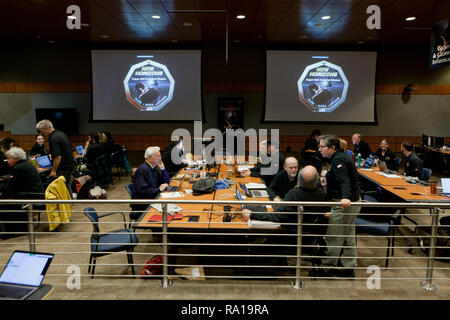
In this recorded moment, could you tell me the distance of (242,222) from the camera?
3484mm

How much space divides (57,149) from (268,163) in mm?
3711

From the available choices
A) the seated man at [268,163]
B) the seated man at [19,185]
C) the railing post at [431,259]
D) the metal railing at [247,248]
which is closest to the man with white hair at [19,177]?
the seated man at [19,185]

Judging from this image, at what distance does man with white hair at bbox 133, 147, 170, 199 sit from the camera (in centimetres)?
456

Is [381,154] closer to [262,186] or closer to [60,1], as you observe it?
[262,186]

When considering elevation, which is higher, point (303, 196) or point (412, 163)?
point (412, 163)

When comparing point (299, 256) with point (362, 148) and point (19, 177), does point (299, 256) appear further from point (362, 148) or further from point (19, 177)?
point (362, 148)

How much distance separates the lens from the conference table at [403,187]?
470 cm

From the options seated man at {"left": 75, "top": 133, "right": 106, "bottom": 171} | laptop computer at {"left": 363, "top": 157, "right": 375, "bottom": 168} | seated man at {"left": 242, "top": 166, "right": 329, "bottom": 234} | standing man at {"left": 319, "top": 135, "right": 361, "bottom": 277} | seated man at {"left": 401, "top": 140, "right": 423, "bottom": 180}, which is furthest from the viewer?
seated man at {"left": 75, "top": 133, "right": 106, "bottom": 171}

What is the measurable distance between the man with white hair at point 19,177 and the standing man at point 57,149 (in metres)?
0.53

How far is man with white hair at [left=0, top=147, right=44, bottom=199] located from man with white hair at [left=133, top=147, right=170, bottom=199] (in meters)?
1.74

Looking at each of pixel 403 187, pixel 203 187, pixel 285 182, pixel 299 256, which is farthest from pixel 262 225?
pixel 403 187

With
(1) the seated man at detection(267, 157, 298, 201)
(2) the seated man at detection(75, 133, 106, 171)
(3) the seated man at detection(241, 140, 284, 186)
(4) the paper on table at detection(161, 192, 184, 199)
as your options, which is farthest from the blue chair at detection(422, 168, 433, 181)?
(2) the seated man at detection(75, 133, 106, 171)

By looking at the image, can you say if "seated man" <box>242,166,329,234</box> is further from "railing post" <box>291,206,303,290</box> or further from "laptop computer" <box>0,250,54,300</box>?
"laptop computer" <box>0,250,54,300</box>

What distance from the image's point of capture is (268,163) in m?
5.79
